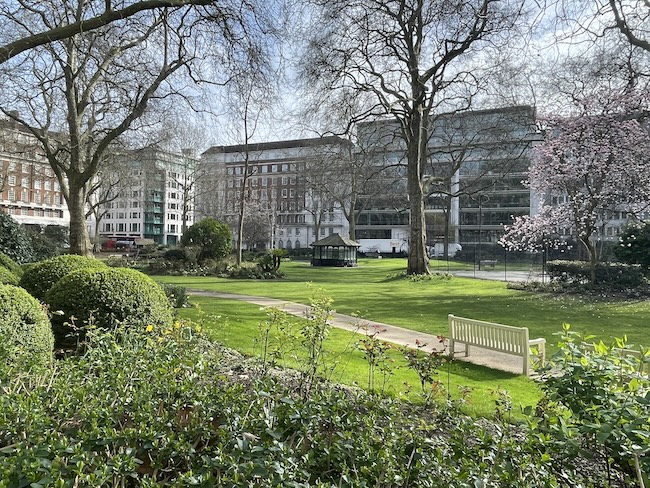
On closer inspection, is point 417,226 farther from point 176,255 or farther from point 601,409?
point 601,409

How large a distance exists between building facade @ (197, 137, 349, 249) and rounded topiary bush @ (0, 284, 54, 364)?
33138 mm

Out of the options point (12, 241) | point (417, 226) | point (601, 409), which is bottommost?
point (601, 409)

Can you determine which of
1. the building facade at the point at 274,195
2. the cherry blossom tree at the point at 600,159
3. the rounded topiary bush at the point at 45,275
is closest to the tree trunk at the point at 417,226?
the cherry blossom tree at the point at 600,159

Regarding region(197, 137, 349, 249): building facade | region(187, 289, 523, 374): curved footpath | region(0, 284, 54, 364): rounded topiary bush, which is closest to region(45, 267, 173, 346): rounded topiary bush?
region(0, 284, 54, 364): rounded topiary bush

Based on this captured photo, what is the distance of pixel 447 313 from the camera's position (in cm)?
1464

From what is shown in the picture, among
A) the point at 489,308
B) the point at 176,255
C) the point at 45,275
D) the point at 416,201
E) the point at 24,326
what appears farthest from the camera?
the point at 176,255

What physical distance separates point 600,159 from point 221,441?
→ 22741mm

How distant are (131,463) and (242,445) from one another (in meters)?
0.56

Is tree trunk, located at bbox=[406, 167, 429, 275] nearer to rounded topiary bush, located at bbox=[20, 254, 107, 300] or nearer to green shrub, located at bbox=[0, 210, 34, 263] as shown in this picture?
green shrub, located at bbox=[0, 210, 34, 263]

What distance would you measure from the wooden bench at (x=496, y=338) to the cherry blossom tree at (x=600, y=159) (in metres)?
14.8

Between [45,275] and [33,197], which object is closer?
[45,275]

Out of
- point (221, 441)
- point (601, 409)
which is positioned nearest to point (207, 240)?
point (221, 441)

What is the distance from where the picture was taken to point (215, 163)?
68.6 meters

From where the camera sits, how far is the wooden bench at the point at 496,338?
25.3 feet
